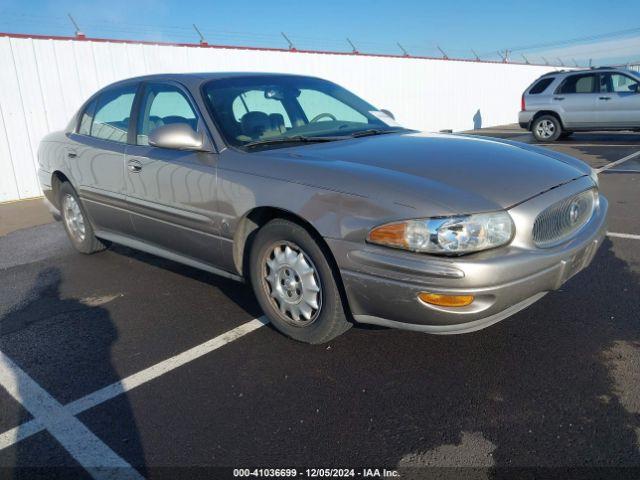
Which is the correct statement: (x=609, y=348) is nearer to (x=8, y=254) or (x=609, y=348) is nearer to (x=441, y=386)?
(x=441, y=386)

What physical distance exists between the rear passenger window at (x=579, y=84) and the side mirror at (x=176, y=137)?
1240cm

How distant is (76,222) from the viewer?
5227 millimetres

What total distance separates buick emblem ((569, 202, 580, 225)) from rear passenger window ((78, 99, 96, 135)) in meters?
4.06

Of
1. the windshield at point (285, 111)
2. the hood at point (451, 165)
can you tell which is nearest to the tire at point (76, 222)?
the windshield at point (285, 111)

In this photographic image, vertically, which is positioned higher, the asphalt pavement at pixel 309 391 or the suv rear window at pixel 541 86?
the suv rear window at pixel 541 86

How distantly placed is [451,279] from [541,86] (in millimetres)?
12926

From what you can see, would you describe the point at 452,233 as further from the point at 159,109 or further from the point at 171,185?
the point at 159,109

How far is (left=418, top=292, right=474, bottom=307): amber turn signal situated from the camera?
8.29 ft

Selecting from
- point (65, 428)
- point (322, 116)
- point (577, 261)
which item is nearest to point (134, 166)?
point (322, 116)

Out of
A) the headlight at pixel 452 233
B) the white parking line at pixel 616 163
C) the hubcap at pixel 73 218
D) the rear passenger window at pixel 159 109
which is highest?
the rear passenger window at pixel 159 109

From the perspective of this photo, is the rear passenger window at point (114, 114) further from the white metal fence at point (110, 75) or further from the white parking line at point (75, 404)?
the white metal fence at point (110, 75)

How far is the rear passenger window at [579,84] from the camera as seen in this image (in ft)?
42.9

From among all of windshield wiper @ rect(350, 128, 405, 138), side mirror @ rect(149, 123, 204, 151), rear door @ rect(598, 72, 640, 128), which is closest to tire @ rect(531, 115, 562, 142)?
rear door @ rect(598, 72, 640, 128)

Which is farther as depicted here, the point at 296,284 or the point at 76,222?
the point at 76,222
